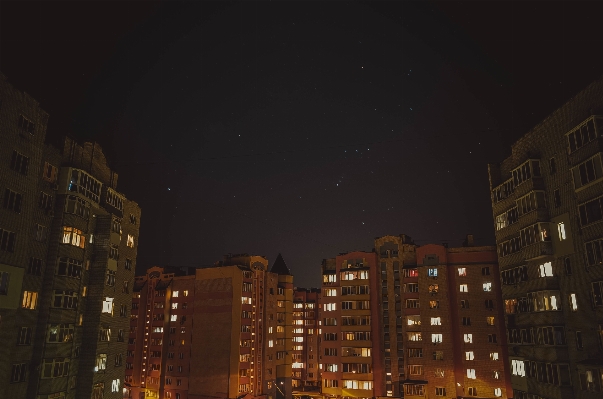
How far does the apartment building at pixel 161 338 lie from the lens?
90562 mm

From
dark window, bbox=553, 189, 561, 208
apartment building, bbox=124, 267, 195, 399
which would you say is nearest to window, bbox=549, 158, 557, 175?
dark window, bbox=553, 189, 561, 208

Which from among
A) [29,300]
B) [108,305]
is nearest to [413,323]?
[108,305]

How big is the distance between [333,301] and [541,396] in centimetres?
5260

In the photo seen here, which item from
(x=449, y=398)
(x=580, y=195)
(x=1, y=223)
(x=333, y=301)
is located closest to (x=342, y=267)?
(x=333, y=301)

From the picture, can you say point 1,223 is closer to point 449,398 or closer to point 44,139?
point 44,139

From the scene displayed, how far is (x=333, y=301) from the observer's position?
88.8 meters

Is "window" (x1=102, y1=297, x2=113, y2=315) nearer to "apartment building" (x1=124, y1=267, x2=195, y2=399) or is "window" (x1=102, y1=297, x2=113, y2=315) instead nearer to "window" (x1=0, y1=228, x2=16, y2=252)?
"window" (x1=0, y1=228, x2=16, y2=252)

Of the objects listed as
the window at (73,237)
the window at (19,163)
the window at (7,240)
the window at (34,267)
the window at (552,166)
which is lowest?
the window at (34,267)

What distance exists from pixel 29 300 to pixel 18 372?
5.30 meters

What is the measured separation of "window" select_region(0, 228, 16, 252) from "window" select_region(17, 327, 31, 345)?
6.36 meters

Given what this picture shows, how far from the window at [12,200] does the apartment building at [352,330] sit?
64.0m

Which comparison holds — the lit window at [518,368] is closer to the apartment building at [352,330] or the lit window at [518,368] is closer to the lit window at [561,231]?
the lit window at [561,231]

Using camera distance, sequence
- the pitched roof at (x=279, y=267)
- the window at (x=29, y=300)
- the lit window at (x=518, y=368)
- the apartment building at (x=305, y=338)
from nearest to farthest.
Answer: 1. the window at (x=29, y=300)
2. the lit window at (x=518, y=368)
3. the pitched roof at (x=279, y=267)
4. the apartment building at (x=305, y=338)

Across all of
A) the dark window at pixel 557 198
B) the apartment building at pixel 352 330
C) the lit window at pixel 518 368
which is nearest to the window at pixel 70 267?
the lit window at pixel 518 368
